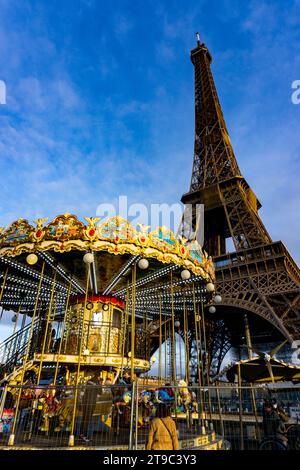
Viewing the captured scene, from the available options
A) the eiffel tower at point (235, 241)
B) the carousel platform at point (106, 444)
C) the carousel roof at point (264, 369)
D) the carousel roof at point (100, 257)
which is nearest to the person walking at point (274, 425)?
the carousel platform at point (106, 444)

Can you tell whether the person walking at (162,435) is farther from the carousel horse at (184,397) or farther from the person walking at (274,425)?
the carousel horse at (184,397)

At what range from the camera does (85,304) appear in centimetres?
891

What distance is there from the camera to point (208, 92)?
147 ft

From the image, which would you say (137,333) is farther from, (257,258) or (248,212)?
(248,212)

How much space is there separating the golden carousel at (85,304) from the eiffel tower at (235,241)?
10670mm

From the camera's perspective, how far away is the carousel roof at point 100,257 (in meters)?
8.73

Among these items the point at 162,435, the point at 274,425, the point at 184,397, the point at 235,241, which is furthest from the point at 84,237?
the point at 235,241

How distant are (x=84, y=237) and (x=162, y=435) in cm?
584

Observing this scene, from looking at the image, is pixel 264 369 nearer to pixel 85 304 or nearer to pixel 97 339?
pixel 97 339

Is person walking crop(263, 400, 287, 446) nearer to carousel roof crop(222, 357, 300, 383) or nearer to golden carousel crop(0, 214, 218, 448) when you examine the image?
golden carousel crop(0, 214, 218, 448)

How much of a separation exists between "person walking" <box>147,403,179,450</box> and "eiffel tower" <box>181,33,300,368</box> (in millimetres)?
17247
